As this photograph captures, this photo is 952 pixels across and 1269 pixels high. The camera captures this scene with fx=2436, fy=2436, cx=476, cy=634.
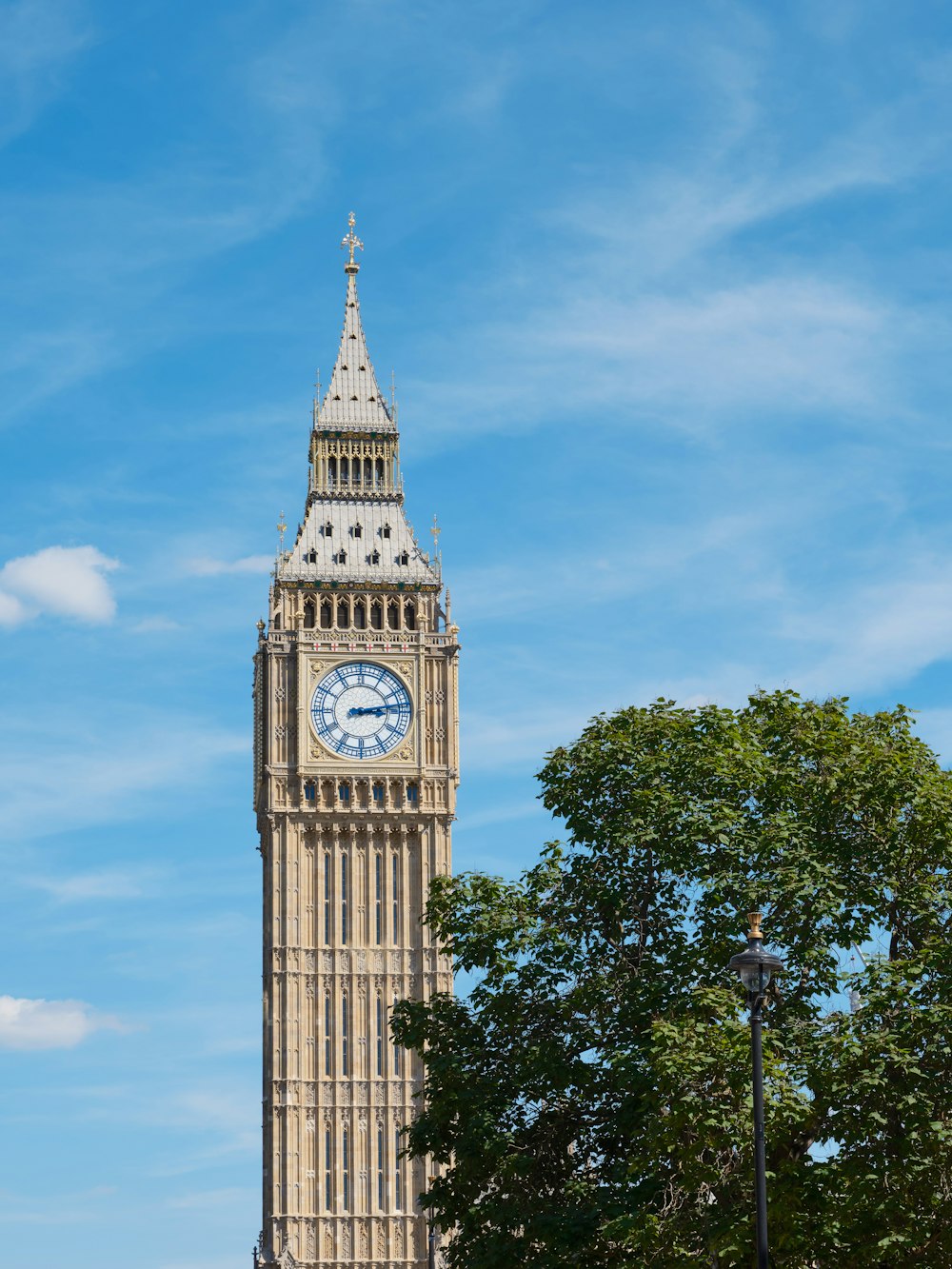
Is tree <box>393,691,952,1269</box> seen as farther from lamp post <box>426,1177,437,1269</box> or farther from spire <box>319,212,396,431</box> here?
spire <box>319,212,396,431</box>

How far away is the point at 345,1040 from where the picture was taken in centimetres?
8706

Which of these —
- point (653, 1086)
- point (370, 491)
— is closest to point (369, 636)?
point (370, 491)

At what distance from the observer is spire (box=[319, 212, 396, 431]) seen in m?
95.0

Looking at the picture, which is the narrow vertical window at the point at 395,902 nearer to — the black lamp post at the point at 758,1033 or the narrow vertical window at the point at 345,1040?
the narrow vertical window at the point at 345,1040

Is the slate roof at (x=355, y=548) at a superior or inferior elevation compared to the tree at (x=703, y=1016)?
superior

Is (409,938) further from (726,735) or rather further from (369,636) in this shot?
(726,735)

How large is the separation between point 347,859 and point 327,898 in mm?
1615

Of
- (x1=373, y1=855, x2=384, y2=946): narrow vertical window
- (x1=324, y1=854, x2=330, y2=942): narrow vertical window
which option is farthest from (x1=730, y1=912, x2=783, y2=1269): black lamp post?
(x1=324, y1=854, x2=330, y2=942): narrow vertical window

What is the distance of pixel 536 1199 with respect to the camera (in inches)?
1623

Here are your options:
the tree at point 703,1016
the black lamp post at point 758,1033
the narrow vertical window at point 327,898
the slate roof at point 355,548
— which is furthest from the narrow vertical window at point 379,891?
the black lamp post at point 758,1033

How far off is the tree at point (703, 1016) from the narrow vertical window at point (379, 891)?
42907 millimetres

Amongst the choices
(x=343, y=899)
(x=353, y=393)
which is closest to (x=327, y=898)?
(x=343, y=899)

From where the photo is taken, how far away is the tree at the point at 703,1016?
125ft

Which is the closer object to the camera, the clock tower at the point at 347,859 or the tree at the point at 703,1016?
the tree at the point at 703,1016
